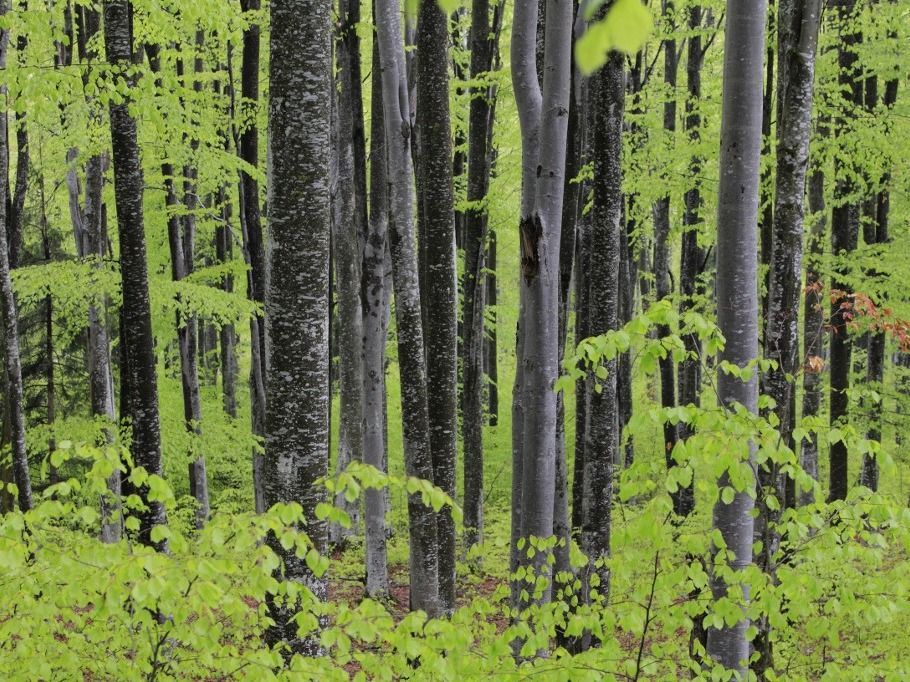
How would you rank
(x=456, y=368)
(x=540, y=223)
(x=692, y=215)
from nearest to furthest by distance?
1. (x=540, y=223)
2. (x=456, y=368)
3. (x=692, y=215)

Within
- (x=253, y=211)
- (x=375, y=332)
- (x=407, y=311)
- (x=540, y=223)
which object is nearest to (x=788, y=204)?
(x=540, y=223)

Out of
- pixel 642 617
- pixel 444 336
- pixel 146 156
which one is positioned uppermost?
pixel 146 156

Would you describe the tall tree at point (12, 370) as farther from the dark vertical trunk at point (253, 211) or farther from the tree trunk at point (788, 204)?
the tree trunk at point (788, 204)

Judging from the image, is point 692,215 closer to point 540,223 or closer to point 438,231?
point 438,231

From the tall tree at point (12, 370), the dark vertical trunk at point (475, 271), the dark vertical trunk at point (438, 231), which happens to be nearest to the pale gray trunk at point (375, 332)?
the dark vertical trunk at point (475, 271)

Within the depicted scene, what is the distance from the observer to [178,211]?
35.7 ft

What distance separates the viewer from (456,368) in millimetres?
7105

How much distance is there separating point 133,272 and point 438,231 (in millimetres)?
2497

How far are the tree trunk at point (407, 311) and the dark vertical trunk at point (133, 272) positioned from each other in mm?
2020

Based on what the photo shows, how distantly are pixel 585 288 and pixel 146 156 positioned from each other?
714 cm

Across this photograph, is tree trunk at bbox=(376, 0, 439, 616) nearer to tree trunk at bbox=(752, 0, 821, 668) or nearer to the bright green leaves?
tree trunk at bbox=(752, 0, 821, 668)

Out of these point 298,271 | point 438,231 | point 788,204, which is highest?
point 788,204

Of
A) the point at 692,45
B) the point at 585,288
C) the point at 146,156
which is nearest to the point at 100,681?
the point at 585,288

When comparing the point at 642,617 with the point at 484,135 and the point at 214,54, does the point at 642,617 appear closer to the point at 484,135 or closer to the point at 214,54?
the point at 484,135
